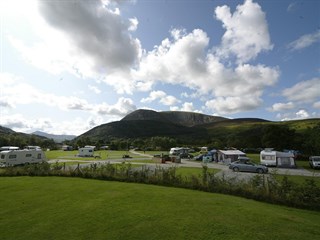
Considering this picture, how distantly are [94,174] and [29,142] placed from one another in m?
94.2

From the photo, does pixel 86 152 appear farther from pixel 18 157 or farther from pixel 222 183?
pixel 222 183

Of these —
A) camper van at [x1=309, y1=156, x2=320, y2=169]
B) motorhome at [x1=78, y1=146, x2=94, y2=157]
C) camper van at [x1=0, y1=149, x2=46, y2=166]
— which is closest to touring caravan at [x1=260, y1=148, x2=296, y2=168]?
camper van at [x1=309, y1=156, x2=320, y2=169]

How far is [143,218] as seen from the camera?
31.0 ft

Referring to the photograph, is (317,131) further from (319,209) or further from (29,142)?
(29,142)

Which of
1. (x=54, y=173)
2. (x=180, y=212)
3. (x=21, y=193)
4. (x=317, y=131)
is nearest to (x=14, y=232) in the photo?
(x=180, y=212)

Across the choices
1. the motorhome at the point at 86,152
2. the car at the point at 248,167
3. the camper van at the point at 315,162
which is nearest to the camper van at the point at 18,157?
the motorhome at the point at 86,152

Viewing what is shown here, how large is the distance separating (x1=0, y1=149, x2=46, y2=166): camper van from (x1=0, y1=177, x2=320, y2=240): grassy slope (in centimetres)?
2435

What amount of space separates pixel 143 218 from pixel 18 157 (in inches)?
1301

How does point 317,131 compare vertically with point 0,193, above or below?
above

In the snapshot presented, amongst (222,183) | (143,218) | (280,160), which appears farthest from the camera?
Answer: (280,160)

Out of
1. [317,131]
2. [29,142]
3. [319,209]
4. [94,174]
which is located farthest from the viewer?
[29,142]

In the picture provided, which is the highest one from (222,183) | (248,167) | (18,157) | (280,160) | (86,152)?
(86,152)

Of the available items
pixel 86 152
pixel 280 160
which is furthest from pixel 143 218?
pixel 86 152

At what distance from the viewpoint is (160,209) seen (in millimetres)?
10695
